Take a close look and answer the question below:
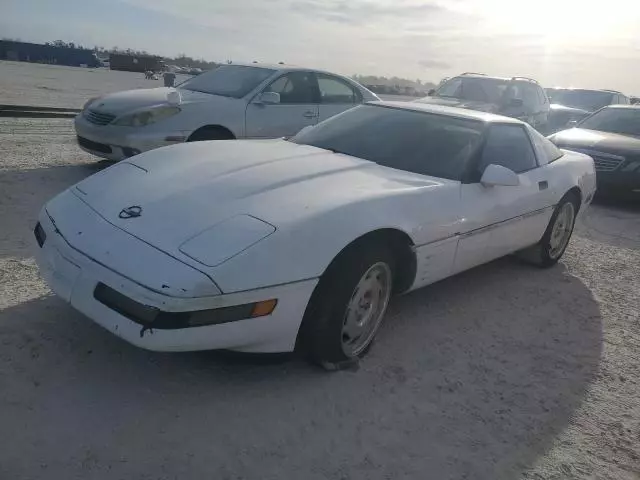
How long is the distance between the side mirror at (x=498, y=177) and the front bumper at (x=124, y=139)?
3.66 meters

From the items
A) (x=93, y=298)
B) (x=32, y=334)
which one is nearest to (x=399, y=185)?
(x=93, y=298)

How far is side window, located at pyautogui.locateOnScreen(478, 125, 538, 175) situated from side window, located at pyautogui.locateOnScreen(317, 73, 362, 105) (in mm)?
3615

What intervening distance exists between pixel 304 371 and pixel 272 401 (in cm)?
31

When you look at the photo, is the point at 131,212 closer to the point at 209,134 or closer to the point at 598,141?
the point at 209,134

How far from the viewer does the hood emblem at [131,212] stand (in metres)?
2.72

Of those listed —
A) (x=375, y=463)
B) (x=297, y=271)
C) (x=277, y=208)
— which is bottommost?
(x=375, y=463)

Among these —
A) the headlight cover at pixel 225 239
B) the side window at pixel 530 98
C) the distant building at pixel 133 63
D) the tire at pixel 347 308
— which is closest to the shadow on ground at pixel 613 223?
the side window at pixel 530 98

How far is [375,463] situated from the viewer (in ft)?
7.56

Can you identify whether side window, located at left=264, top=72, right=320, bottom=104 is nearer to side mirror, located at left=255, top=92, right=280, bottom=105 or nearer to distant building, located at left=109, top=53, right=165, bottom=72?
side mirror, located at left=255, top=92, right=280, bottom=105

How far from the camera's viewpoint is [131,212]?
2738 mm

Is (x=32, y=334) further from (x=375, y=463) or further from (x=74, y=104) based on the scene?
(x=74, y=104)

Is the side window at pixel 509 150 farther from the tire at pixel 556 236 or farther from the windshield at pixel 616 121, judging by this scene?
the windshield at pixel 616 121

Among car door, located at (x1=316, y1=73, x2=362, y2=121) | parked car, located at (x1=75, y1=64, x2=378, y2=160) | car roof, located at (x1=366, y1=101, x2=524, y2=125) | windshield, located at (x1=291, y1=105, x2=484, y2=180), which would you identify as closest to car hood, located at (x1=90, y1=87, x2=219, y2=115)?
parked car, located at (x1=75, y1=64, x2=378, y2=160)

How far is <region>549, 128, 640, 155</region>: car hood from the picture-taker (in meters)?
7.91
